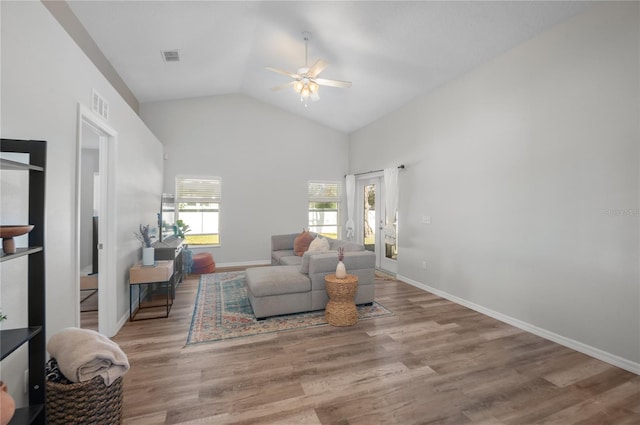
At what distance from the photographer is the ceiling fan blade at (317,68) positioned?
3235mm

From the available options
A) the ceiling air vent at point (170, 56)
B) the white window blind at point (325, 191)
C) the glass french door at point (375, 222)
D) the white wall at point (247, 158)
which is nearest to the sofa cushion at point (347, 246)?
the glass french door at point (375, 222)

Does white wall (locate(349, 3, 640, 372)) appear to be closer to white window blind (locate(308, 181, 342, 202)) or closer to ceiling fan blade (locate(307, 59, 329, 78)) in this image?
ceiling fan blade (locate(307, 59, 329, 78))

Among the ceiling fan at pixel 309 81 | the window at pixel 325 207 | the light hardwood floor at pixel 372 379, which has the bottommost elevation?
the light hardwood floor at pixel 372 379

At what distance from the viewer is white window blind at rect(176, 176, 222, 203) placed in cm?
610

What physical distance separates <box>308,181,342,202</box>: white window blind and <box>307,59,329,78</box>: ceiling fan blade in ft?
12.1

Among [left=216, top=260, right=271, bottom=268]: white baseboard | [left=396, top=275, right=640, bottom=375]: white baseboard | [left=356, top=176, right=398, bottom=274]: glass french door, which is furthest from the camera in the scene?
[left=216, top=260, right=271, bottom=268]: white baseboard

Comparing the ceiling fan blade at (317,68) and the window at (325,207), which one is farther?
the window at (325,207)

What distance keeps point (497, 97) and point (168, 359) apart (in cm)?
464

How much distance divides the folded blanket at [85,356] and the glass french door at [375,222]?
453cm

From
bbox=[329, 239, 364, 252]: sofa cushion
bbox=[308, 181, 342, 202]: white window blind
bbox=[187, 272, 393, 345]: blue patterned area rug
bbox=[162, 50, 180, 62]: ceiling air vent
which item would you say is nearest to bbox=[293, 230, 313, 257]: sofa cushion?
bbox=[329, 239, 364, 252]: sofa cushion

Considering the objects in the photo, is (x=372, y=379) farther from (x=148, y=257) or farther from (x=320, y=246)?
(x=148, y=257)

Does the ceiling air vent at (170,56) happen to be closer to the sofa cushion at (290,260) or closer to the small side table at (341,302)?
the sofa cushion at (290,260)

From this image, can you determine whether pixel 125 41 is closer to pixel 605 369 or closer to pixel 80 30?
pixel 80 30

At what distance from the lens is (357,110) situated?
228 inches
